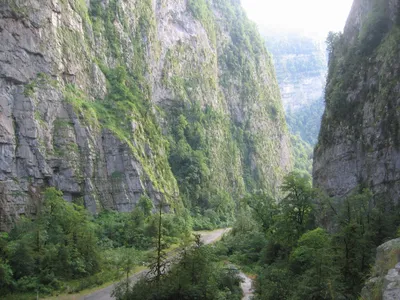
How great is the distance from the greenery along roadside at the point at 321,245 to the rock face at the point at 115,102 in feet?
61.2

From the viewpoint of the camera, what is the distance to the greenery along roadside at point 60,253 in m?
29.0

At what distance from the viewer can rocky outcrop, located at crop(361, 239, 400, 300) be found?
36.4 feet

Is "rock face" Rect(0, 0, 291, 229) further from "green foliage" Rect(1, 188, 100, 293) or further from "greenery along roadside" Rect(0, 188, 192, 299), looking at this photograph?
"greenery along roadside" Rect(0, 188, 192, 299)

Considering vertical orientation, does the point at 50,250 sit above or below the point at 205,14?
below

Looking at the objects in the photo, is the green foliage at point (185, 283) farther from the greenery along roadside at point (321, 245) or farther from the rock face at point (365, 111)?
the rock face at point (365, 111)

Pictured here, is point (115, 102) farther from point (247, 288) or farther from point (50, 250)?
point (247, 288)

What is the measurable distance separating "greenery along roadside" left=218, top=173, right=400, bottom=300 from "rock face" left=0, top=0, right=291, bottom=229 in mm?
18640

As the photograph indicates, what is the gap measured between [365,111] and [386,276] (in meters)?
21.0

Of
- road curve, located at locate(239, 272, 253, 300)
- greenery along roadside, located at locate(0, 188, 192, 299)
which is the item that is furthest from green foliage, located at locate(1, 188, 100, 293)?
road curve, located at locate(239, 272, 253, 300)

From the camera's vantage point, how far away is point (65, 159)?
4262 centimetres

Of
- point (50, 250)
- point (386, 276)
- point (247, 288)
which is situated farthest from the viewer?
point (50, 250)

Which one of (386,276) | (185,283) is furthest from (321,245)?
(386,276)

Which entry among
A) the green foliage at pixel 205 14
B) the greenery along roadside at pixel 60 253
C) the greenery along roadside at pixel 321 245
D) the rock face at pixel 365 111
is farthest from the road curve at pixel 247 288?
the green foliage at pixel 205 14

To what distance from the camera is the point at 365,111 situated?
3058 cm
